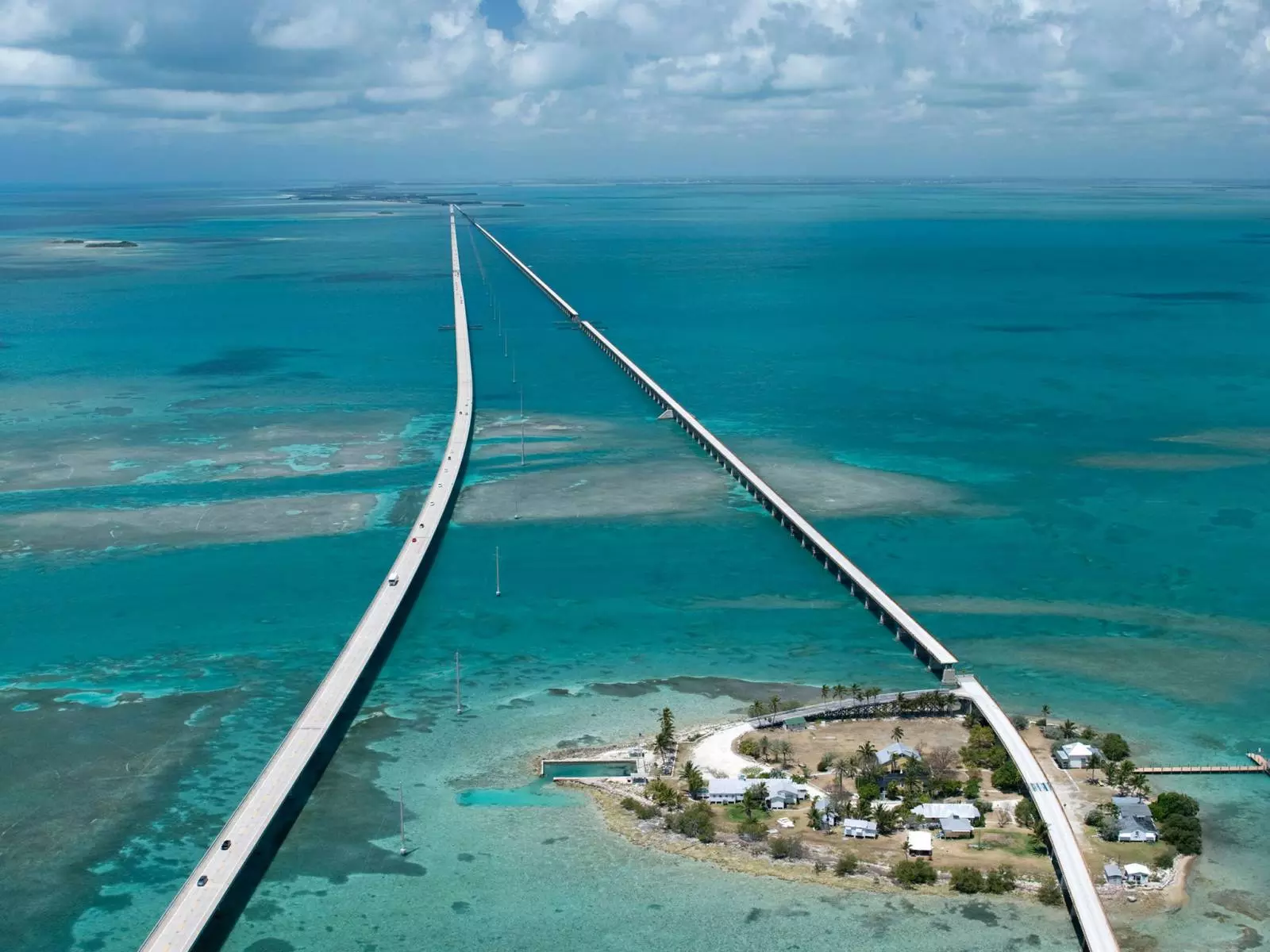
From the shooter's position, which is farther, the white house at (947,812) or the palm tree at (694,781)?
the palm tree at (694,781)

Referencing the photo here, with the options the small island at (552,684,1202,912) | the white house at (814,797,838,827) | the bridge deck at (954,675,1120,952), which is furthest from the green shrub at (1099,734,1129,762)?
the white house at (814,797,838,827)

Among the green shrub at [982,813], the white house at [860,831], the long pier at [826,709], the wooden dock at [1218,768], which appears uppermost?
→ the long pier at [826,709]

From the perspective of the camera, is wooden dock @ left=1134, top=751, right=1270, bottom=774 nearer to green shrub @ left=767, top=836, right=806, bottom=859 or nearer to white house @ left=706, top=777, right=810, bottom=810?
white house @ left=706, top=777, right=810, bottom=810

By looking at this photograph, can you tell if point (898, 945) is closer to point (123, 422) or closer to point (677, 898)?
point (677, 898)

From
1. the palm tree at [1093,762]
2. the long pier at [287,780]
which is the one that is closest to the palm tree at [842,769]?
the palm tree at [1093,762]

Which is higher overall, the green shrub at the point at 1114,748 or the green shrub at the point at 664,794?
the green shrub at the point at 1114,748

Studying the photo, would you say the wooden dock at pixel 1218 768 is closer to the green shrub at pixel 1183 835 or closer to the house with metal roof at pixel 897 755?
the green shrub at pixel 1183 835

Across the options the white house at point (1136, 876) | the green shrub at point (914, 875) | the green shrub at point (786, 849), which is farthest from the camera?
the green shrub at point (786, 849)
